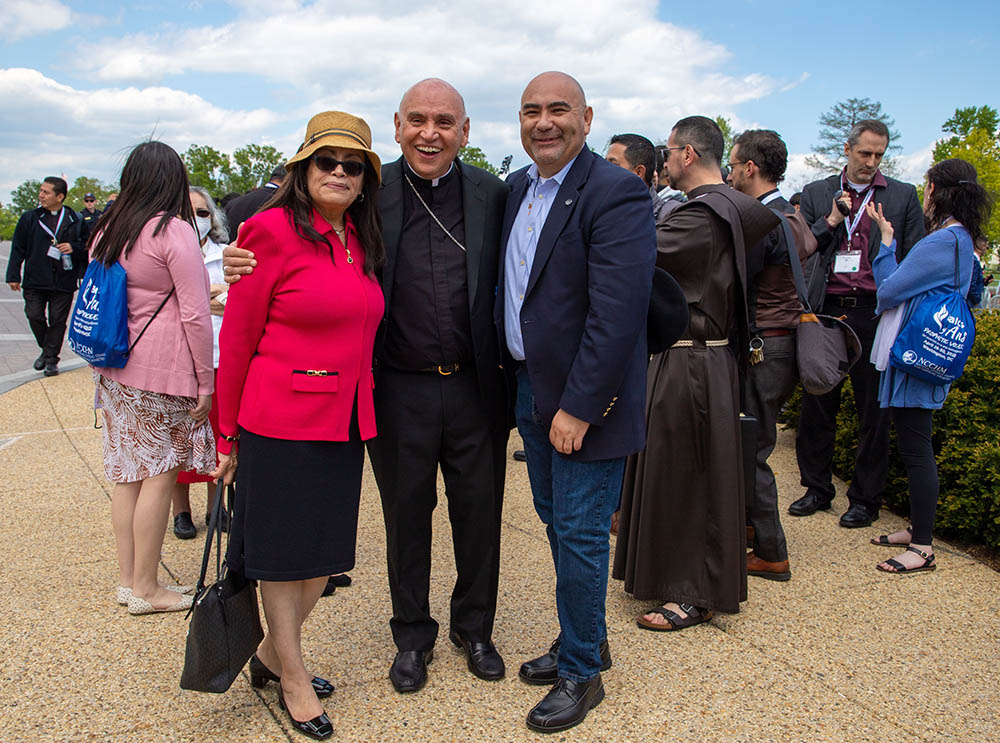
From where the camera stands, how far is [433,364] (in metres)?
2.82

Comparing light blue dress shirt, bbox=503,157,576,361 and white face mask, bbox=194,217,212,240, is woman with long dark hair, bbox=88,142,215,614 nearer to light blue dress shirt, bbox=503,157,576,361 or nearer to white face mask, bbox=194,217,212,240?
white face mask, bbox=194,217,212,240

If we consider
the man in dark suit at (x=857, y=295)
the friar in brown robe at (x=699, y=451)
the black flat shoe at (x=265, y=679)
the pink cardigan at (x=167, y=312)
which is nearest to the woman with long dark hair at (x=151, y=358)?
the pink cardigan at (x=167, y=312)

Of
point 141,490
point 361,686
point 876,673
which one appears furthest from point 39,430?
point 876,673

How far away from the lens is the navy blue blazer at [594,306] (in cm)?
242

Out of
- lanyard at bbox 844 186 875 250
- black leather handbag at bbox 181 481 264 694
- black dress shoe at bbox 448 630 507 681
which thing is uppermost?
lanyard at bbox 844 186 875 250

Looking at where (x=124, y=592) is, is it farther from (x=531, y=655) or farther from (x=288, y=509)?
(x=531, y=655)

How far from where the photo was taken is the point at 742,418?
349 centimetres

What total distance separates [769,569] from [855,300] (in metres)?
1.95

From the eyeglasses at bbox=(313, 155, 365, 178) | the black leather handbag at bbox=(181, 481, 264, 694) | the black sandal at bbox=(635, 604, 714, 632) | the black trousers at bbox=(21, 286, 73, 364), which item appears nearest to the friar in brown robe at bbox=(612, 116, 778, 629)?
the black sandal at bbox=(635, 604, 714, 632)

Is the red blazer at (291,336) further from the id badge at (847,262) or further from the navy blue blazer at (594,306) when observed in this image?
the id badge at (847,262)

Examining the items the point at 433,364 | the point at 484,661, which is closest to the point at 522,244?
the point at 433,364

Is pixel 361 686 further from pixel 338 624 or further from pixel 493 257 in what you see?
pixel 493 257

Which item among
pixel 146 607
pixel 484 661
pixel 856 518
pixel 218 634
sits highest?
pixel 218 634

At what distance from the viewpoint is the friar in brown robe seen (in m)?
3.34
